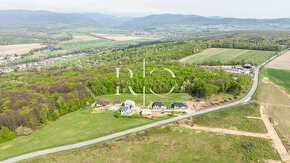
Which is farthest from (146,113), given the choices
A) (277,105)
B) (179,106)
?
(277,105)

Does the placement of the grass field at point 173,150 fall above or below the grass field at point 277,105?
below

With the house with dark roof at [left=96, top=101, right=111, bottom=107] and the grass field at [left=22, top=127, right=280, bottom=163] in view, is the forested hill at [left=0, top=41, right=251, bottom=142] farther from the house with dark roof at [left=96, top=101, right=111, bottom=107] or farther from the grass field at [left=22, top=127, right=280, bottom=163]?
the grass field at [left=22, top=127, right=280, bottom=163]

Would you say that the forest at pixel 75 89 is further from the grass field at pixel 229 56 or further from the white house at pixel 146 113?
the grass field at pixel 229 56

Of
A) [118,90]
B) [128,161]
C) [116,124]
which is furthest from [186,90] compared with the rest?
[128,161]

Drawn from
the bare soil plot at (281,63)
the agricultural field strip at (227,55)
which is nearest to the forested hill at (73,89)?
the bare soil plot at (281,63)

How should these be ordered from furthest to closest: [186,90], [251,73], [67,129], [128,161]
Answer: [251,73], [186,90], [67,129], [128,161]

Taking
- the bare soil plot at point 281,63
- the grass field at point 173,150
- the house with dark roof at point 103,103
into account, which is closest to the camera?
the grass field at point 173,150

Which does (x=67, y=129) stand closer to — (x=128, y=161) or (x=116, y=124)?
(x=116, y=124)
